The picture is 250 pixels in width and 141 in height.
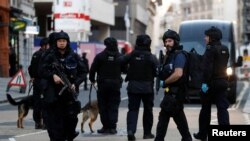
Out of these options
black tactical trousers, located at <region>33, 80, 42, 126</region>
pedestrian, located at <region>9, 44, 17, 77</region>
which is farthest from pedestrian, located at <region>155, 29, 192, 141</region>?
pedestrian, located at <region>9, 44, 17, 77</region>

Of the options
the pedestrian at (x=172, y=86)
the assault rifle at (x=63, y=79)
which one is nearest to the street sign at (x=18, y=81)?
the pedestrian at (x=172, y=86)

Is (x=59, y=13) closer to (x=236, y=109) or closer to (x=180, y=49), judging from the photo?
(x=236, y=109)

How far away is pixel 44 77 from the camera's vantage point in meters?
10.6

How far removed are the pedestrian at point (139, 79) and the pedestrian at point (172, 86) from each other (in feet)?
7.46

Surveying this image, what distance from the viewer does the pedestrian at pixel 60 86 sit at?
415 inches

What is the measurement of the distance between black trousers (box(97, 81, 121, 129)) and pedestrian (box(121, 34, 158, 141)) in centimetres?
128

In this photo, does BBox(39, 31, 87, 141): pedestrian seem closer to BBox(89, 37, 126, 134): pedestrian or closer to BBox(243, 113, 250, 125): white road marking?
BBox(89, 37, 126, 134): pedestrian

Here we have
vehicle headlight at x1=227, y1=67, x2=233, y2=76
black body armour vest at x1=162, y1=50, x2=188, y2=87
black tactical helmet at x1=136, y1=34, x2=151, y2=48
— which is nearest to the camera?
black body armour vest at x1=162, y1=50, x2=188, y2=87

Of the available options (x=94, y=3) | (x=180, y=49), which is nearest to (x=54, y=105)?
(x=180, y=49)

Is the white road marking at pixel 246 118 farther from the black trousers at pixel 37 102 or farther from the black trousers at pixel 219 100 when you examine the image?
the black trousers at pixel 37 102

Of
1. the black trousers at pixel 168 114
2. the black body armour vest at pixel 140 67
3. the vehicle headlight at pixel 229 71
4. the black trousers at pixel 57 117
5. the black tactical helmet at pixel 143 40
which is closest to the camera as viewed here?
the black trousers at pixel 57 117

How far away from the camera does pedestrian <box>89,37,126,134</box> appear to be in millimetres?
15461

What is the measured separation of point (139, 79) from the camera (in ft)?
46.2

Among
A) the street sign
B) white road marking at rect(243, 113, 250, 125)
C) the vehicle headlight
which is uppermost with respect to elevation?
the vehicle headlight
